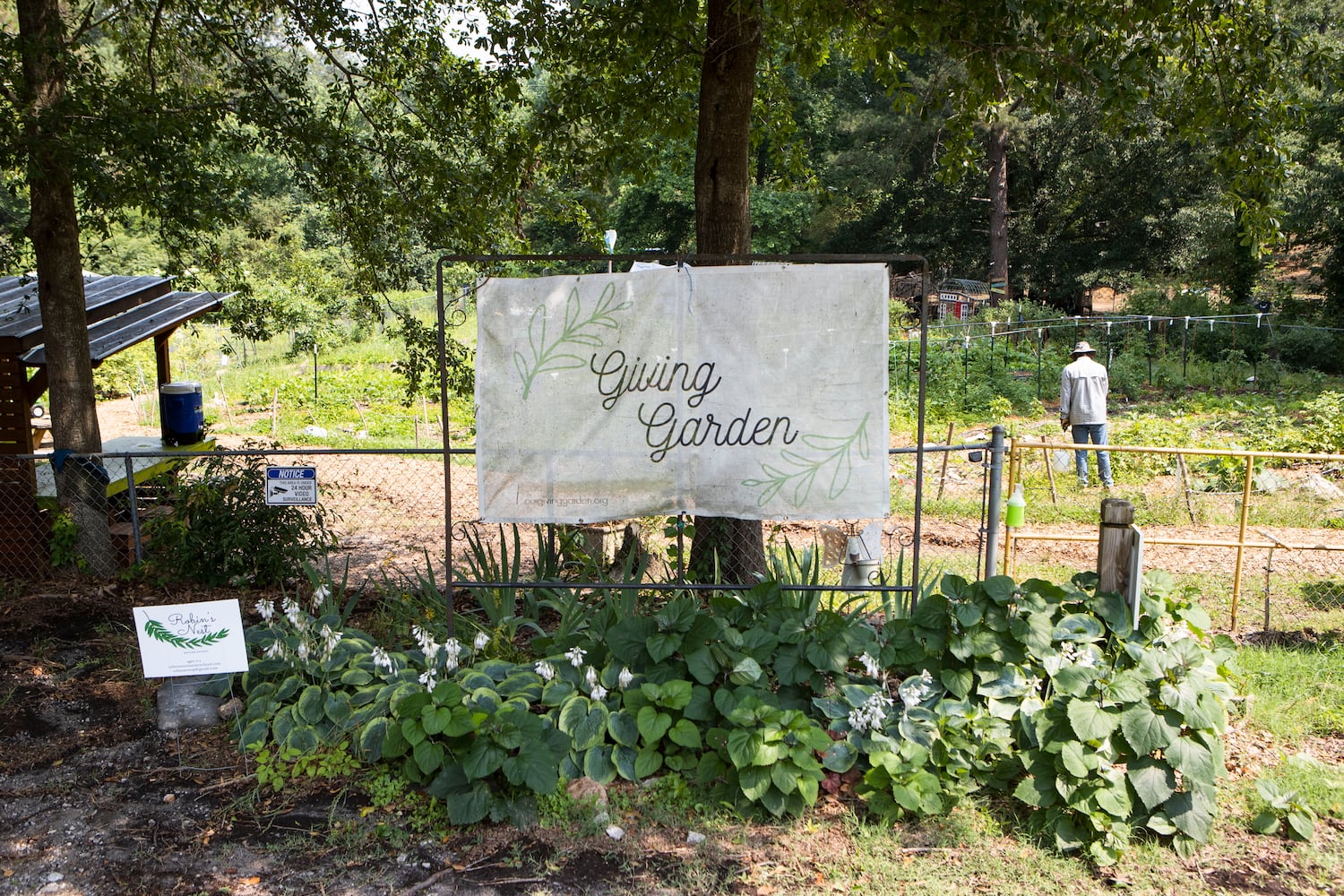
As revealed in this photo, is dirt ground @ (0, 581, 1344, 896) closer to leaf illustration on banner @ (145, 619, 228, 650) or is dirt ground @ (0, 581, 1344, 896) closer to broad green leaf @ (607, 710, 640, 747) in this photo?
broad green leaf @ (607, 710, 640, 747)

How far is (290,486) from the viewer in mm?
6309

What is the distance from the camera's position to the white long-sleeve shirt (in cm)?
1068

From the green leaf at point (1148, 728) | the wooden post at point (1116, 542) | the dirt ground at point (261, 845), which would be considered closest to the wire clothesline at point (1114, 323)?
the wooden post at point (1116, 542)

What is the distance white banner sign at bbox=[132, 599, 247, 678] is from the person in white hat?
29.9 ft

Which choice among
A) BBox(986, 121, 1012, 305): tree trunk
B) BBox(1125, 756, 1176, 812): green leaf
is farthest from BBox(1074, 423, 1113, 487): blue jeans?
BBox(986, 121, 1012, 305): tree trunk

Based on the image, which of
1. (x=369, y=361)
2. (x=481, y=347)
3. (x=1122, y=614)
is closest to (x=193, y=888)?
(x=481, y=347)

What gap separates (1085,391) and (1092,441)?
0.62 metres

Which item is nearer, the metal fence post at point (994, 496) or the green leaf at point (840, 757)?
the green leaf at point (840, 757)

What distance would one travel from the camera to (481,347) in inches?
188

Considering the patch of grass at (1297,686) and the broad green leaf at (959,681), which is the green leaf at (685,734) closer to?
the broad green leaf at (959,681)

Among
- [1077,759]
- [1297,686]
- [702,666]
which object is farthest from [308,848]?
[1297,686]

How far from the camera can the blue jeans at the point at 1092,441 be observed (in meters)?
10.8

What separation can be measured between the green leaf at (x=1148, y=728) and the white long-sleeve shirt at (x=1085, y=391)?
7.33 meters

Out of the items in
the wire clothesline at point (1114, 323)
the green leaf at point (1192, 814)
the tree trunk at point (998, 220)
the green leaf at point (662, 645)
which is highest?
the tree trunk at point (998, 220)
